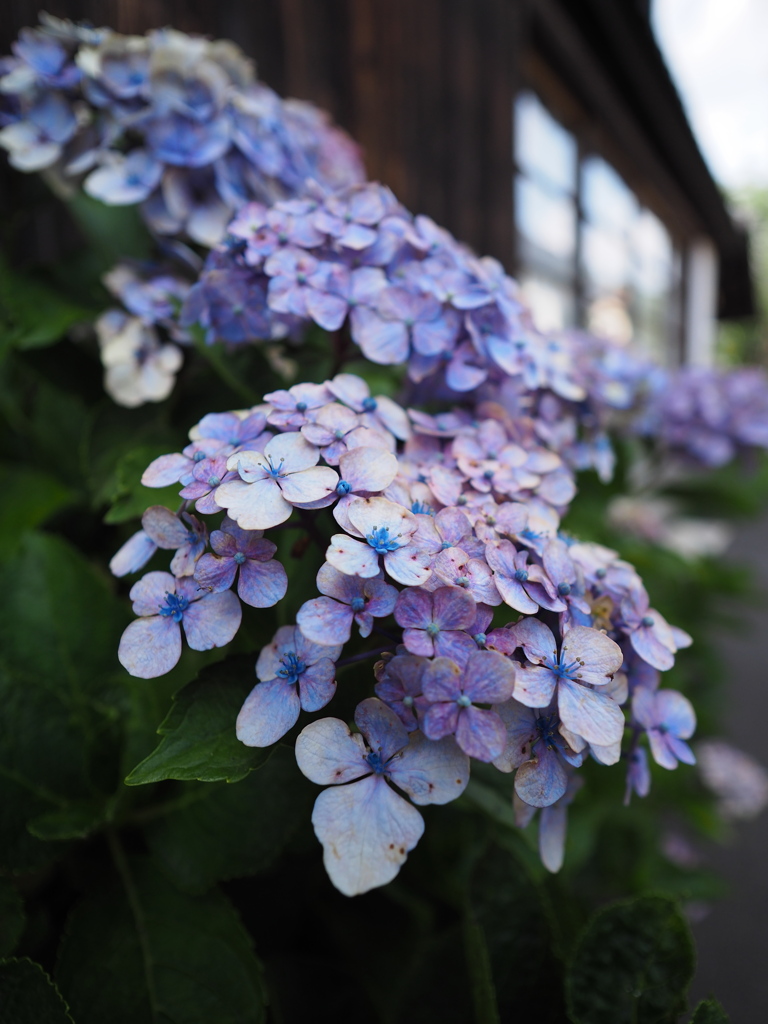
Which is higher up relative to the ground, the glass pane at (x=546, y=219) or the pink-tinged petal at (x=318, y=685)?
the pink-tinged petal at (x=318, y=685)

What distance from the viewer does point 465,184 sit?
225 centimetres

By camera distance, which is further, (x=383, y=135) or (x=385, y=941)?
(x=383, y=135)

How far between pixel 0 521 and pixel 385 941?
573mm

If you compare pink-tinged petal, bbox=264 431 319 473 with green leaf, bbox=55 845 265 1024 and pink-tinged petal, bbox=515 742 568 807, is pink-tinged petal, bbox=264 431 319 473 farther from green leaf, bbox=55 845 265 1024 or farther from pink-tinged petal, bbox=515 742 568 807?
green leaf, bbox=55 845 265 1024

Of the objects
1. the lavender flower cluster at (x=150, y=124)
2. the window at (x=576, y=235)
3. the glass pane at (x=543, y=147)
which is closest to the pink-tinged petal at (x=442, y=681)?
the lavender flower cluster at (x=150, y=124)

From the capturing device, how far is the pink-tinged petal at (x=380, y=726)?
1.23ft

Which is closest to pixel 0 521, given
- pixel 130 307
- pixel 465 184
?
→ pixel 130 307

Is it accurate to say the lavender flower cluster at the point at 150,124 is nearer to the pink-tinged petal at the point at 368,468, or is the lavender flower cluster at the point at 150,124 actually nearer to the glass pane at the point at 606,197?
the pink-tinged petal at the point at 368,468

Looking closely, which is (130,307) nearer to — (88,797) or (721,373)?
(88,797)

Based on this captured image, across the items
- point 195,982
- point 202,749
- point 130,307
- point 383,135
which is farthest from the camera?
point 383,135

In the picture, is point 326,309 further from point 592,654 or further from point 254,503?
point 592,654

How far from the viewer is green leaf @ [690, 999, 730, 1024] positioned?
46cm

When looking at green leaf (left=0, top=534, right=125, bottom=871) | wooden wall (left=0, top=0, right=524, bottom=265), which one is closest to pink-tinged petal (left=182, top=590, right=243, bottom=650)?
green leaf (left=0, top=534, right=125, bottom=871)

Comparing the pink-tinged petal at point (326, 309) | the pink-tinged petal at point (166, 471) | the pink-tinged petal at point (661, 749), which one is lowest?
the pink-tinged petal at point (661, 749)
